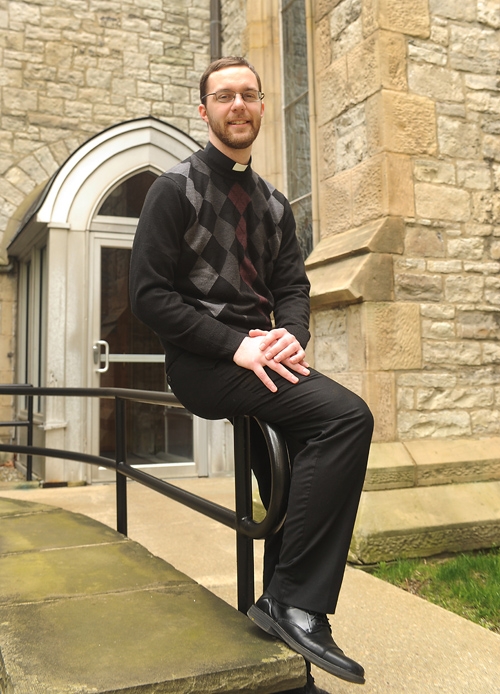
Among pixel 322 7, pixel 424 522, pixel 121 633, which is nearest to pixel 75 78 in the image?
pixel 322 7

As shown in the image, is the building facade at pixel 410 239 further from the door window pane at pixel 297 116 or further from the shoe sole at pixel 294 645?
the shoe sole at pixel 294 645

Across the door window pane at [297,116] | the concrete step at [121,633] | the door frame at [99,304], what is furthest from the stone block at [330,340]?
the door frame at [99,304]

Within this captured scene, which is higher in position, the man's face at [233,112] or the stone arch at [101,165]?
the stone arch at [101,165]

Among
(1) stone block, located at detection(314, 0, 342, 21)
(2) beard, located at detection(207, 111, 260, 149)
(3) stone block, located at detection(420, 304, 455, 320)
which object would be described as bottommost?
(3) stone block, located at detection(420, 304, 455, 320)

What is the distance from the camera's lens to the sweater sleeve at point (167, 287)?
1819 millimetres

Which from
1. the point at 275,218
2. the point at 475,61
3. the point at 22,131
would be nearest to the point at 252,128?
the point at 275,218

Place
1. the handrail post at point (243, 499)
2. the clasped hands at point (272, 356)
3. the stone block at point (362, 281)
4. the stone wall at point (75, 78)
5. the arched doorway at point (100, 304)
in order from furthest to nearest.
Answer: the stone wall at point (75, 78) → the arched doorway at point (100, 304) → the stone block at point (362, 281) → the handrail post at point (243, 499) → the clasped hands at point (272, 356)

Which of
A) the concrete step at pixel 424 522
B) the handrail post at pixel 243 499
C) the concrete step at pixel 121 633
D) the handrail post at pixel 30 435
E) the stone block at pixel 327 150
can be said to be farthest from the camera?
the handrail post at pixel 30 435

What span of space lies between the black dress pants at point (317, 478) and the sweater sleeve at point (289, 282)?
36 centimetres

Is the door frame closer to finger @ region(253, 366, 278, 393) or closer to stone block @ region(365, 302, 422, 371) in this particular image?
stone block @ region(365, 302, 422, 371)

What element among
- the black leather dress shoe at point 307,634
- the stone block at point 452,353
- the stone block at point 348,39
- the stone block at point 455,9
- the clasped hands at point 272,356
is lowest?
the black leather dress shoe at point 307,634

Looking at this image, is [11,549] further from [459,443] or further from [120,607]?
[459,443]

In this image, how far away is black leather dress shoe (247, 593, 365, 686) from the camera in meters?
1.52

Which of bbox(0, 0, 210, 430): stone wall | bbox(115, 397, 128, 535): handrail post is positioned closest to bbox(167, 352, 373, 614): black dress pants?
bbox(115, 397, 128, 535): handrail post
